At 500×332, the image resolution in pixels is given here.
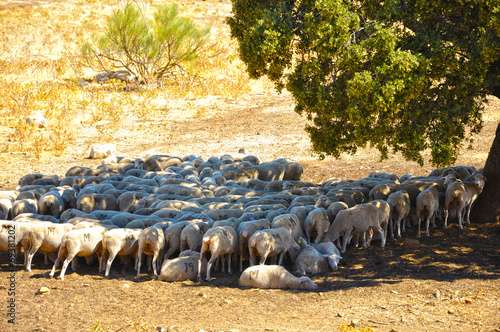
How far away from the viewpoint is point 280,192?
41.5 ft

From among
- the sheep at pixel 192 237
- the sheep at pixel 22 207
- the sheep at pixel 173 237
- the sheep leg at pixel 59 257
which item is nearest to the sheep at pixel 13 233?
the sheep leg at pixel 59 257

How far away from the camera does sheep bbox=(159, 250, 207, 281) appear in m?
9.12

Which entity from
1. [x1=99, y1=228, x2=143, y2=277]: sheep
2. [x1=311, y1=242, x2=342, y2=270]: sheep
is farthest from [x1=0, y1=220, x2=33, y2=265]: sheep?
[x1=311, y1=242, x2=342, y2=270]: sheep

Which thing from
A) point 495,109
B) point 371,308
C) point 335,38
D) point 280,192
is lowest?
point 371,308

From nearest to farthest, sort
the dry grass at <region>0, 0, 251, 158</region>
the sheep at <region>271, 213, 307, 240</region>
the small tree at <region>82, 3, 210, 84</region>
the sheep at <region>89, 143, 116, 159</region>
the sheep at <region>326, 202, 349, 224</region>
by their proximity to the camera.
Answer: the sheep at <region>271, 213, 307, 240</region> → the sheep at <region>326, 202, 349, 224</region> → the sheep at <region>89, 143, 116, 159</region> → the dry grass at <region>0, 0, 251, 158</region> → the small tree at <region>82, 3, 210, 84</region>

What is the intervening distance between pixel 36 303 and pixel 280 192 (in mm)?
6328

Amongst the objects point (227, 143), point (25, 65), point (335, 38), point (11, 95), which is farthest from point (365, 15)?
point (25, 65)

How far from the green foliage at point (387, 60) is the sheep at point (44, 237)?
503 cm

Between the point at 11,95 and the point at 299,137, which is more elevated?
the point at 11,95

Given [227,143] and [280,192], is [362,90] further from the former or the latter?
[227,143]

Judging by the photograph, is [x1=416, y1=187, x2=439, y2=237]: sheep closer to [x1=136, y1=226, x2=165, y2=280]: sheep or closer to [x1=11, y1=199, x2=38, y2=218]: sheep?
[x1=136, y1=226, x2=165, y2=280]: sheep

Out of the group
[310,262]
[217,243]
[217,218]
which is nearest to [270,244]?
[310,262]

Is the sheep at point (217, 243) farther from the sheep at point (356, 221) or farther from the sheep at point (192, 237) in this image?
the sheep at point (356, 221)

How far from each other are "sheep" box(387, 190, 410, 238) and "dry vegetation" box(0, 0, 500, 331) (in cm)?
83
